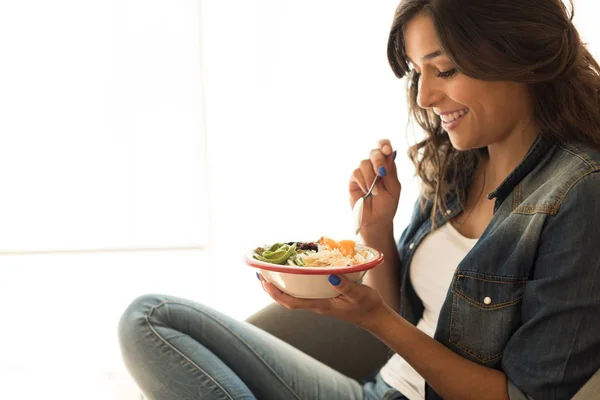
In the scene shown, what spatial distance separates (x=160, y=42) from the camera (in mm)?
3305

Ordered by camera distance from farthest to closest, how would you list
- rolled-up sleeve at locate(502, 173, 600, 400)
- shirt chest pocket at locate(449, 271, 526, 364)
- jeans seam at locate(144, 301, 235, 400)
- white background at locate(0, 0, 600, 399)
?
white background at locate(0, 0, 600, 399), jeans seam at locate(144, 301, 235, 400), shirt chest pocket at locate(449, 271, 526, 364), rolled-up sleeve at locate(502, 173, 600, 400)

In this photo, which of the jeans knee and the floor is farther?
the floor

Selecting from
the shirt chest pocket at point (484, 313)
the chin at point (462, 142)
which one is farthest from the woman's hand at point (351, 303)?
the chin at point (462, 142)

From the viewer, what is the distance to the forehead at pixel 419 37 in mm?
1088

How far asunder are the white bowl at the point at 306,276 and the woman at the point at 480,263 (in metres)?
0.02

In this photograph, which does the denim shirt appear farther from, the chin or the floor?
the floor

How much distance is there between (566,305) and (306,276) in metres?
0.43

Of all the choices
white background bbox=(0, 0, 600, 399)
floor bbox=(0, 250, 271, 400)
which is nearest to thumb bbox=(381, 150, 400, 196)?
white background bbox=(0, 0, 600, 399)

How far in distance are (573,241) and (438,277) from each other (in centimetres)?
36

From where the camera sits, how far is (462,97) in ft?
3.60

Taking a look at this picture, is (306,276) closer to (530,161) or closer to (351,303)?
(351,303)

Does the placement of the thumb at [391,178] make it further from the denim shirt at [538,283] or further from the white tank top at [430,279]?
the denim shirt at [538,283]

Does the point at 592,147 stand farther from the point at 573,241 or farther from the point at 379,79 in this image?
the point at 379,79

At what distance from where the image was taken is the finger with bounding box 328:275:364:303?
3.22 feet
